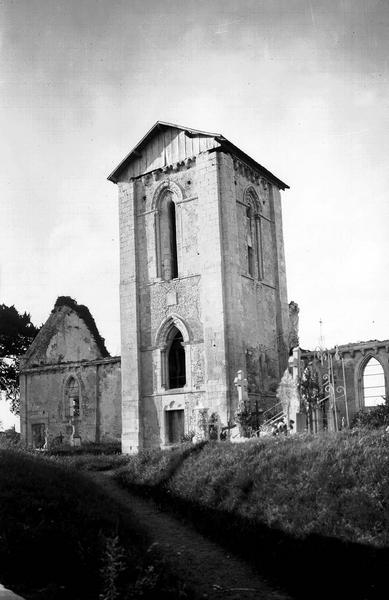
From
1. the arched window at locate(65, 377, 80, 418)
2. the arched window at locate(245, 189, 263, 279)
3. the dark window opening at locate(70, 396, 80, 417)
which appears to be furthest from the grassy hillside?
the arched window at locate(65, 377, 80, 418)

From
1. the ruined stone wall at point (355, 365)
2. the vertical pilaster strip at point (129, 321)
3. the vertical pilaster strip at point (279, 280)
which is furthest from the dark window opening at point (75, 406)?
the ruined stone wall at point (355, 365)

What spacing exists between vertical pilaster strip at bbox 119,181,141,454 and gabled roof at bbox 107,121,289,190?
800 mm

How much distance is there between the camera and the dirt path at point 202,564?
33.7 ft

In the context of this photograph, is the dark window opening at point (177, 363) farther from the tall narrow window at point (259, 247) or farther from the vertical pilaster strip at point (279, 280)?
the tall narrow window at point (259, 247)

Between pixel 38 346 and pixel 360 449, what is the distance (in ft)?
83.9

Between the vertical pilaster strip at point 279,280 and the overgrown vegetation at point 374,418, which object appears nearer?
the overgrown vegetation at point 374,418

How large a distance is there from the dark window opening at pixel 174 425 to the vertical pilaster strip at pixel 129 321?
1.27 meters

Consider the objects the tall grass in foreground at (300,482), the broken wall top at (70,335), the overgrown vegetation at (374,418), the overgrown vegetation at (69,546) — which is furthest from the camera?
the broken wall top at (70,335)

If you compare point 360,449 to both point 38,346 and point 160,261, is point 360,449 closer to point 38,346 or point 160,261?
point 160,261

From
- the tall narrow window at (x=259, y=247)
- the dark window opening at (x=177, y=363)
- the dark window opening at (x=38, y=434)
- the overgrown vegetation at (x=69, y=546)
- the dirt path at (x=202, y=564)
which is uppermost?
the tall narrow window at (x=259, y=247)

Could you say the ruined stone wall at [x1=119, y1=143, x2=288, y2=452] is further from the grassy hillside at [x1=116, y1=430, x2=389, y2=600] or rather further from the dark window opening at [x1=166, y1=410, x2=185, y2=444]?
the grassy hillside at [x1=116, y1=430, x2=389, y2=600]

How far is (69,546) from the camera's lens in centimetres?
1012

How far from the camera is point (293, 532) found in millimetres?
11719

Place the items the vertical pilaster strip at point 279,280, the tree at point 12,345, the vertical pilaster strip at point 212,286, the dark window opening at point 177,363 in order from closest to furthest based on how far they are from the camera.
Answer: the vertical pilaster strip at point 212,286
the dark window opening at point 177,363
the vertical pilaster strip at point 279,280
the tree at point 12,345
